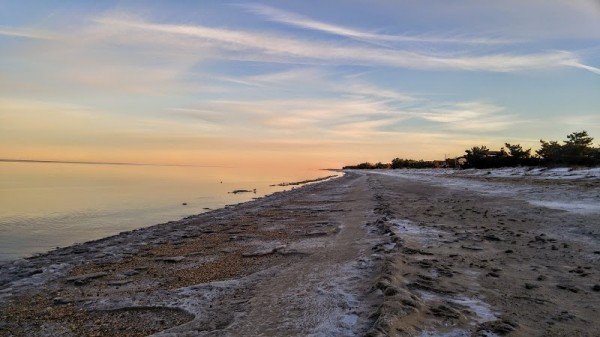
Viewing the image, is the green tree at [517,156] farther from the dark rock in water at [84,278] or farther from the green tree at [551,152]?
the dark rock in water at [84,278]

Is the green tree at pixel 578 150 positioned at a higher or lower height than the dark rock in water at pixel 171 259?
higher

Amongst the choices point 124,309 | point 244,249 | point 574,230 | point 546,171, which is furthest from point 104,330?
point 546,171

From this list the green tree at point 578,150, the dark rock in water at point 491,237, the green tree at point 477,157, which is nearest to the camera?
the dark rock in water at point 491,237

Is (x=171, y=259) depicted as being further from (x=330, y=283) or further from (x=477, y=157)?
(x=477, y=157)

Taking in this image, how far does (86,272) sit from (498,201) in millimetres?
12646

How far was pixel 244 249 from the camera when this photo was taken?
751 centimetres

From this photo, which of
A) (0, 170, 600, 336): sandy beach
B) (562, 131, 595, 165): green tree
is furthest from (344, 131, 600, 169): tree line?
(0, 170, 600, 336): sandy beach

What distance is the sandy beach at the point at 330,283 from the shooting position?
3.41 metres

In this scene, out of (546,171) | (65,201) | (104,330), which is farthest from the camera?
(546,171)

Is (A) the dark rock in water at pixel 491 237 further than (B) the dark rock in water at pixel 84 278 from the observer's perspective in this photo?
Yes

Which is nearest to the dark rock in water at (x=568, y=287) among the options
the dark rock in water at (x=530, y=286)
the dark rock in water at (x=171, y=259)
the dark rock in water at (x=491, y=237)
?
the dark rock in water at (x=530, y=286)

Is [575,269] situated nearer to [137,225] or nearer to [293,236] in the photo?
[293,236]

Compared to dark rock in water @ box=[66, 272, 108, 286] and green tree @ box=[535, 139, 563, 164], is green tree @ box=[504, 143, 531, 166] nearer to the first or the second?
green tree @ box=[535, 139, 563, 164]

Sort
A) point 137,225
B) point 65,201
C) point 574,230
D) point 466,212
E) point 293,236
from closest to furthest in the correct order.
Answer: point 574,230 → point 293,236 → point 466,212 → point 137,225 → point 65,201
